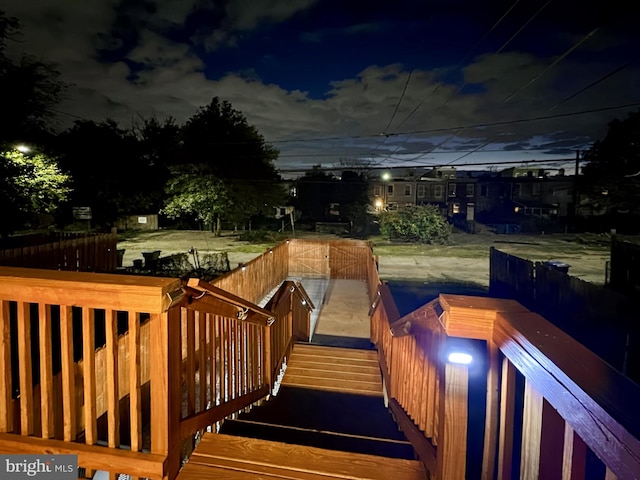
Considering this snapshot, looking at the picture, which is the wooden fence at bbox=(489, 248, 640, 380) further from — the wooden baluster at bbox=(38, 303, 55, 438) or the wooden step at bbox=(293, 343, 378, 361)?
the wooden baluster at bbox=(38, 303, 55, 438)

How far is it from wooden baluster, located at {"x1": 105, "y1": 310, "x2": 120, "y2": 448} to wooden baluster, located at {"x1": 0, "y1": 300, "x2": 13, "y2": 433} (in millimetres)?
544

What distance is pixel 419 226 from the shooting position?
2336 cm

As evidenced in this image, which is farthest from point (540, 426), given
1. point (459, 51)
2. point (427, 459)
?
point (459, 51)

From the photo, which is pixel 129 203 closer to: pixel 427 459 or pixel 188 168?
pixel 188 168

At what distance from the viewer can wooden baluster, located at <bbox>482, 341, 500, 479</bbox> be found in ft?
4.63

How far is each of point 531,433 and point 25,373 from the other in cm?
227

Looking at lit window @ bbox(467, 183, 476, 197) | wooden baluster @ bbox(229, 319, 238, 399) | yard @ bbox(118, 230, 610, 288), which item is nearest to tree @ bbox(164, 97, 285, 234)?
yard @ bbox(118, 230, 610, 288)

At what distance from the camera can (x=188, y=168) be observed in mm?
23266

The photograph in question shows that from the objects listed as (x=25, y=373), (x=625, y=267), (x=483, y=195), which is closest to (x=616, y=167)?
(x=483, y=195)

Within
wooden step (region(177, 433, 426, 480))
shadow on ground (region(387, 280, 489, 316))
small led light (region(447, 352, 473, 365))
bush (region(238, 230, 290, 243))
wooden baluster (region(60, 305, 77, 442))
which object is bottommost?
shadow on ground (region(387, 280, 489, 316))

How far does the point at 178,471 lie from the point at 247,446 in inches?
17.1

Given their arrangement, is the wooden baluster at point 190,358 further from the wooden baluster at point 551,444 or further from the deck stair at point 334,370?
the deck stair at point 334,370

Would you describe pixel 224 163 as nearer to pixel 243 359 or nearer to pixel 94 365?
pixel 243 359

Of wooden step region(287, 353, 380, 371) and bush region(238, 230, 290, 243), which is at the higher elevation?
bush region(238, 230, 290, 243)
